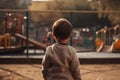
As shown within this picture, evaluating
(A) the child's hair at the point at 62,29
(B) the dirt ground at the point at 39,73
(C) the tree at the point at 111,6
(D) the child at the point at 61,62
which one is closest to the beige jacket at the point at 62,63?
(D) the child at the point at 61,62

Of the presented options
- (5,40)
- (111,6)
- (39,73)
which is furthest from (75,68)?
(111,6)

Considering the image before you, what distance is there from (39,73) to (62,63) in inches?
209

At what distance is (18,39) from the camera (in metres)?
14.1

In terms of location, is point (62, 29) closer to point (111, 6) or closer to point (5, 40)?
point (5, 40)

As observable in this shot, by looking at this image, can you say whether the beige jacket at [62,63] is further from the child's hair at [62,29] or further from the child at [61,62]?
the child's hair at [62,29]

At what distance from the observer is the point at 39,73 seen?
8.37m

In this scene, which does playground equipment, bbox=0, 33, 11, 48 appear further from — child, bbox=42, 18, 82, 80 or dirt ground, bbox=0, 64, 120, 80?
child, bbox=42, 18, 82, 80

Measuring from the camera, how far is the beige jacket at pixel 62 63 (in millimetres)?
3115

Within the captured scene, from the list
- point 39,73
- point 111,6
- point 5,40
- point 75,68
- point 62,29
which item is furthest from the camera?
point 111,6

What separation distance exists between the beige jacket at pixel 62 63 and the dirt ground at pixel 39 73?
453 centimetres

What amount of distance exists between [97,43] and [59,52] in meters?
13.0

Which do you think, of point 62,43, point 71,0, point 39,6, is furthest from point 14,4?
point 62,43

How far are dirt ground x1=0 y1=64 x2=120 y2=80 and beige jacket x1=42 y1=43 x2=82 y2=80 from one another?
4.53 meters

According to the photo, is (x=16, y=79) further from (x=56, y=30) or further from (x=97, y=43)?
(x=97, y=43)
